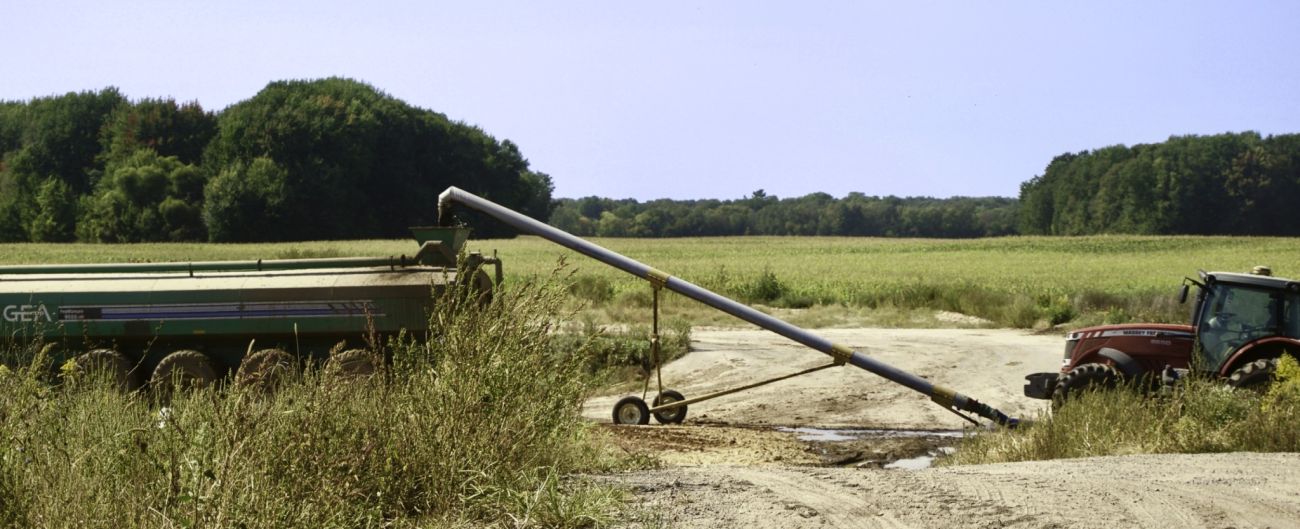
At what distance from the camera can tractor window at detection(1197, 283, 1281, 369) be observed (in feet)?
42.5

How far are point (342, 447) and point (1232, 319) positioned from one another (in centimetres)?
1008

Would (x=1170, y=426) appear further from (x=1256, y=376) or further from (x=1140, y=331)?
(x=1140, y=331)

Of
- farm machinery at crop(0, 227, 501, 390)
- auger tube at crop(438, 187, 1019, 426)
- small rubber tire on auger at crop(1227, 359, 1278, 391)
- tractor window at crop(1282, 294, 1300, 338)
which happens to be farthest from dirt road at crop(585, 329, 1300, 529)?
farm machinery at crop(0, 227, 501, 390)

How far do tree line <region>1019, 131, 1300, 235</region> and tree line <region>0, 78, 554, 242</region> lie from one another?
44.7m

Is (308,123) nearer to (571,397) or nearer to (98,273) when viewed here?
(98,273)

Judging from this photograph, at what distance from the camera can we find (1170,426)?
1098cm

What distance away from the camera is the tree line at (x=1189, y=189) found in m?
90.8

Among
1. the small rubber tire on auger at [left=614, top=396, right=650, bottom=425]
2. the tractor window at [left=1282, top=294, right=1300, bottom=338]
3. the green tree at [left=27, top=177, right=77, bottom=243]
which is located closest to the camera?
the tractor window at [left=1282, top=294, right=1300, bottom=338]

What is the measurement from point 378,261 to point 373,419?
9703 millimetres

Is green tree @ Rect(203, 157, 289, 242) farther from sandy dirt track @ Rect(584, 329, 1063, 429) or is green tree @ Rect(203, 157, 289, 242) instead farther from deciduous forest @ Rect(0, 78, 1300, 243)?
sandy dirt track @ Rect(584, 329, 1063, 429)

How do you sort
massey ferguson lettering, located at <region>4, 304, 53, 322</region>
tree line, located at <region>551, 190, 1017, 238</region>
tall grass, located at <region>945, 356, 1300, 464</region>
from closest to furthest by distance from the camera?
tall grass, located at <region>945, 356, 1300, 464</region>
massey ferguson lettering, located at <region>4, 304, 53, 322</region>
tree line, located at <region>551, 190, 1017, 238</region>

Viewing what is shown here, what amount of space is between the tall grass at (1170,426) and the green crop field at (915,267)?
353 inches

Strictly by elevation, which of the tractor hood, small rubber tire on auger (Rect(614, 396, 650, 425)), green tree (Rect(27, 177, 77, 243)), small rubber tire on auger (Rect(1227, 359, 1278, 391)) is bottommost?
small rubber tire on auger (Rect(614, 396, 650, 425))

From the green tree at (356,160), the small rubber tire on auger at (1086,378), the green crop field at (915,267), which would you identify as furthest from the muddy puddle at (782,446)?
the green tree at (356,160)
